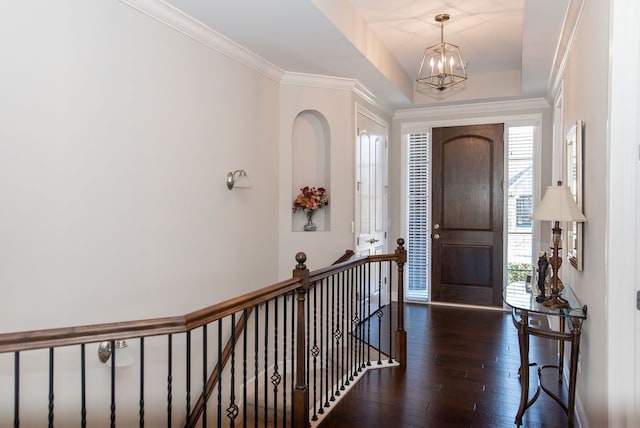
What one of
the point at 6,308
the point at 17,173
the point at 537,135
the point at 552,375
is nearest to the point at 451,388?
the point at 552,375

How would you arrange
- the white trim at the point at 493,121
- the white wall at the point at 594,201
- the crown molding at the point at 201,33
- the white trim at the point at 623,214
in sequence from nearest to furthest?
1. the white trim at the point at 623,214
2. the white wall at the point at 594,201
3. the crown molding at the point at 201,33
4. the white trim at the point at 493,121

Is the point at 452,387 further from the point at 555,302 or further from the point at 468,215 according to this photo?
the point at 468,215

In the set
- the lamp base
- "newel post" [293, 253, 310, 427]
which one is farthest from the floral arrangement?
the lamp base

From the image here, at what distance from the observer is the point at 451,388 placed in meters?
3.21

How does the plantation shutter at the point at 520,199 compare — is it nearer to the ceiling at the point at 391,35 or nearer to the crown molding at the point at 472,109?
the crown molding at the point at 472,109

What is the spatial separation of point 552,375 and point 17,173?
148 inches

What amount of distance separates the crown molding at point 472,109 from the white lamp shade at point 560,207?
330cm

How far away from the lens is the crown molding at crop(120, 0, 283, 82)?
107 inches

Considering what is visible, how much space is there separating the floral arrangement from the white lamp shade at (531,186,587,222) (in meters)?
2.26

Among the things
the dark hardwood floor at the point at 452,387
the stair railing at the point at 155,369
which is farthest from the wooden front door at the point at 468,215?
the stair railing at the point at 155,369

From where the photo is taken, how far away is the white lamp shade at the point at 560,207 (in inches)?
96.0


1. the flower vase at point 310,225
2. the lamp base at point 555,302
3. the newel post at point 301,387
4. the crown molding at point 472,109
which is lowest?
the newel post at point 301,387

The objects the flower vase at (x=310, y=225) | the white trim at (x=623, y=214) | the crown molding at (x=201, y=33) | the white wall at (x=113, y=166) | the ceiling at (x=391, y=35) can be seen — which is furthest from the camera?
the flower vase at (x=310, y=225)

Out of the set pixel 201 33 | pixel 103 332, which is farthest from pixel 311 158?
pixel 103 332
